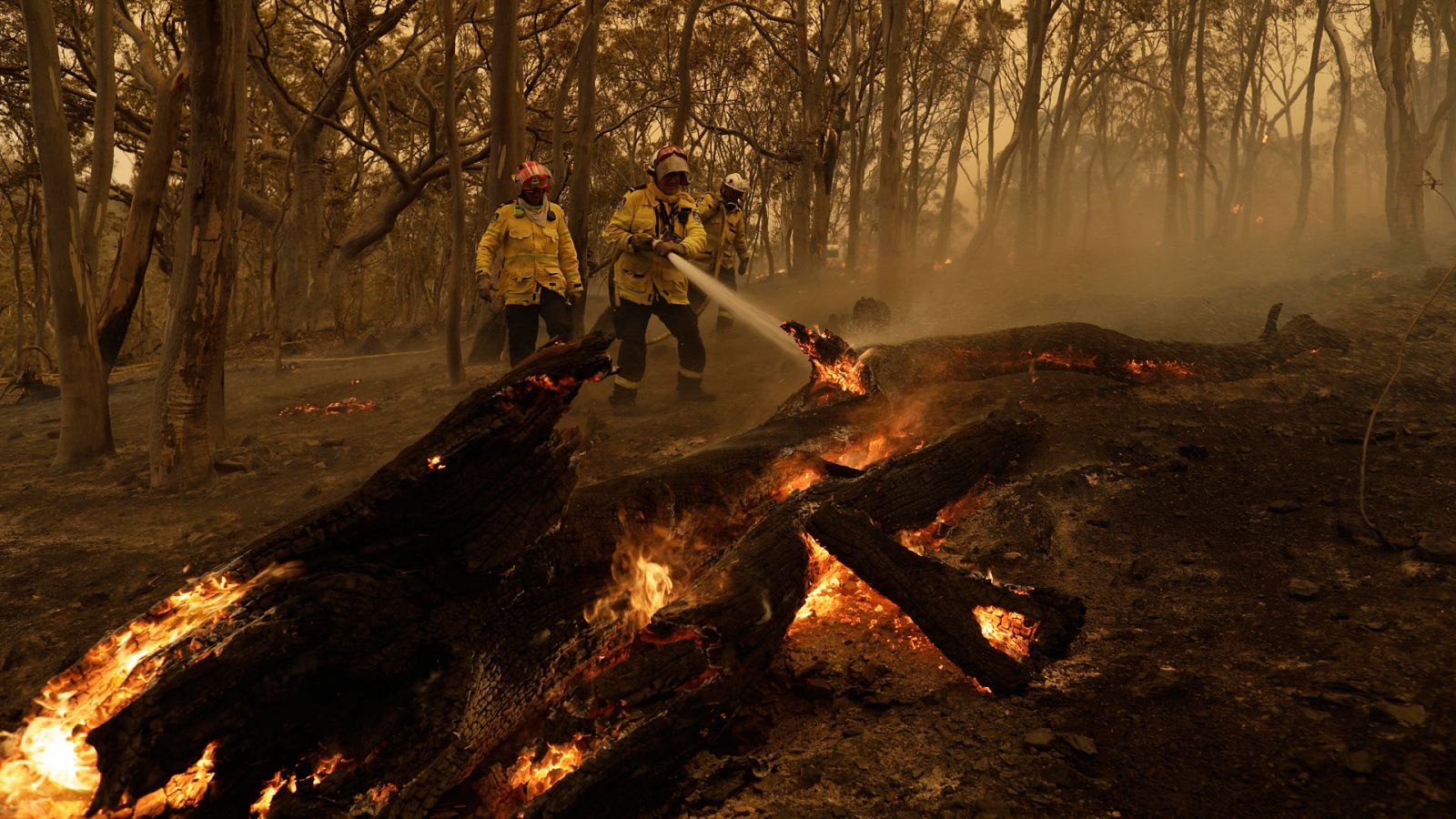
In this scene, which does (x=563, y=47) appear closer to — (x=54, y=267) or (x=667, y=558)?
(x=54, y=267)

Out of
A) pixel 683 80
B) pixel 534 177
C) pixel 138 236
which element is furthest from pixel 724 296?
pixel 138 236

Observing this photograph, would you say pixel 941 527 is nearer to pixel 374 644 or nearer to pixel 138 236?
pixel 374 644

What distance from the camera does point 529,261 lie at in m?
7.26

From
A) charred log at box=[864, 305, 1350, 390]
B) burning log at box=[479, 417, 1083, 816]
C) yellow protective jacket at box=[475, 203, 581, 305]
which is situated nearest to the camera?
burning log at box=[479, 417, 1083, 816]

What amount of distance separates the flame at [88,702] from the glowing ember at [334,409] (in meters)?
6.90

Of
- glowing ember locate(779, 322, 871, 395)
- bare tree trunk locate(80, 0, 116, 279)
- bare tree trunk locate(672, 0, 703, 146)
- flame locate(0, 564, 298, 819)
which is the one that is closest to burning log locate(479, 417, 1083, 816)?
flame locate(0, 564, 298, 819)

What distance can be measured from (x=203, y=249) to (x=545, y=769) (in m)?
4.89

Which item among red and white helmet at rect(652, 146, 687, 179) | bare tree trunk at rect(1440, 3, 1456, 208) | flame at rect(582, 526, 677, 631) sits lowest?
flame at rect(582, 526, 677, 631)

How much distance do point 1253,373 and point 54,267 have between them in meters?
9.60

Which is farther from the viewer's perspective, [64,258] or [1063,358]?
[1063,358]

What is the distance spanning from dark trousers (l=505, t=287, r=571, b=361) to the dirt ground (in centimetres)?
81

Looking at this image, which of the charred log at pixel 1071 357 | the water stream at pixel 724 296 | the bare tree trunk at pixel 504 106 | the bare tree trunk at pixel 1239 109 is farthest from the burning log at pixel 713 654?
the bare tree trunk at pixel 1239 109

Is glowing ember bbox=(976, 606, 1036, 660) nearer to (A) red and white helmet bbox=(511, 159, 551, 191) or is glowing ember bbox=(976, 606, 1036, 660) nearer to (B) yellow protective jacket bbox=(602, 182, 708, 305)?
(B) yellow protective jacket bbox=(602, 182, 708, 305)

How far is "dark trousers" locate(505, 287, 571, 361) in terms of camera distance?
24.1 ft
